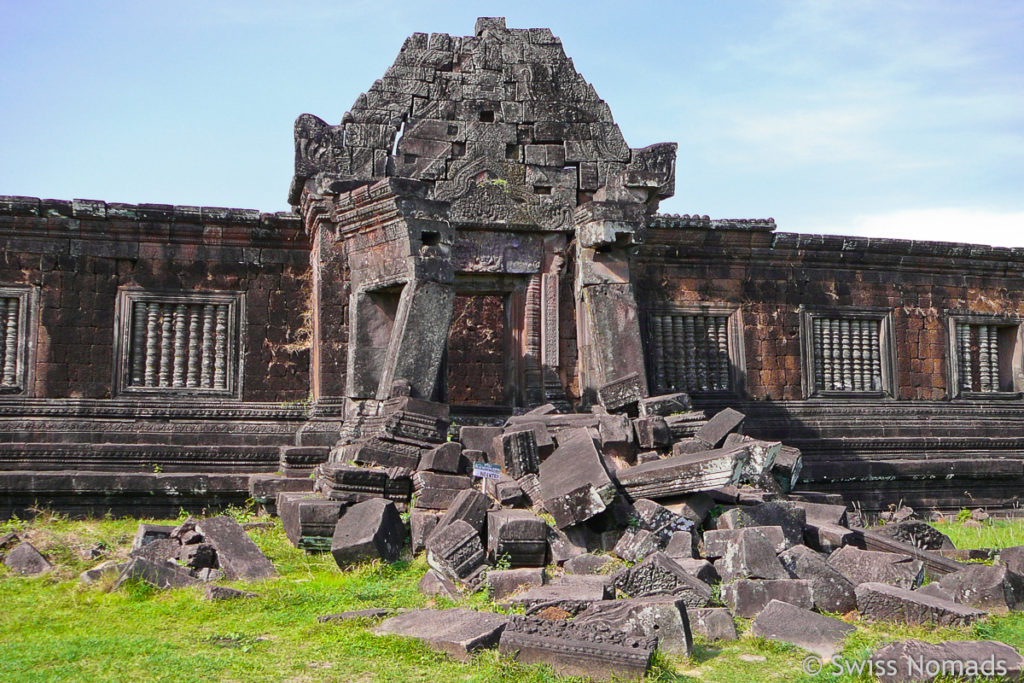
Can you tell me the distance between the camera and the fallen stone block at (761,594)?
6.23 metres

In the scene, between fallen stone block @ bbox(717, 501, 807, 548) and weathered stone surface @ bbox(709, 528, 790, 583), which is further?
fallen stone block @ bbox(717, 501, 807, 548)

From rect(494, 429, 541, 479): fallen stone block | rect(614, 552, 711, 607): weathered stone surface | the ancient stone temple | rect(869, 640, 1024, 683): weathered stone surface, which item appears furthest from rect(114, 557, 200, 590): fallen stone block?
rect(869, 640, 1024, 683): weathered stone surface

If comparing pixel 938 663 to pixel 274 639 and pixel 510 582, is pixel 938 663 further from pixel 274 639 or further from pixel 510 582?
pixel 274 639

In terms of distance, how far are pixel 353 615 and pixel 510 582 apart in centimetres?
101

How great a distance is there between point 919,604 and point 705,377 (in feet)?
22.1

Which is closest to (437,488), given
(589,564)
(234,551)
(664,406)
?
(234,551)

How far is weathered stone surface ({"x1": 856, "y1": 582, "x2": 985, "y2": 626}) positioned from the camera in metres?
5.93

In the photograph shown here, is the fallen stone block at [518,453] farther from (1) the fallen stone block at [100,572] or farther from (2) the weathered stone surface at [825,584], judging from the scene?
(1) the fallen stone block at [100,572]

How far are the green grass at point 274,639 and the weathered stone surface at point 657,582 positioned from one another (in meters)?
0.34

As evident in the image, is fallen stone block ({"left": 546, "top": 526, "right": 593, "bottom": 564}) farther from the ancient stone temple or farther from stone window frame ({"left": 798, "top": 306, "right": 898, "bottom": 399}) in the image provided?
stone window frame ({"left": 798, "top": 306, "right": 898, "bottom": 399})

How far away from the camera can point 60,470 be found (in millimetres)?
10734

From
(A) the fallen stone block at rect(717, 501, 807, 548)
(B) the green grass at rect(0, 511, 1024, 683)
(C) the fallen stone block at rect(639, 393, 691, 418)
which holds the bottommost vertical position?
(B) the green grass at rect(0, 511, 1024, 683)

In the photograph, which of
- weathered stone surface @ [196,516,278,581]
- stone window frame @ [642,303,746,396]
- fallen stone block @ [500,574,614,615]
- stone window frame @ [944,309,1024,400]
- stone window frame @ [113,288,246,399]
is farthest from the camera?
stone window frame @ [944,309,1024,400]

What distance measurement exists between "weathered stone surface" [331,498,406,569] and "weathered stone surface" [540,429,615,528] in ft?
3.73
